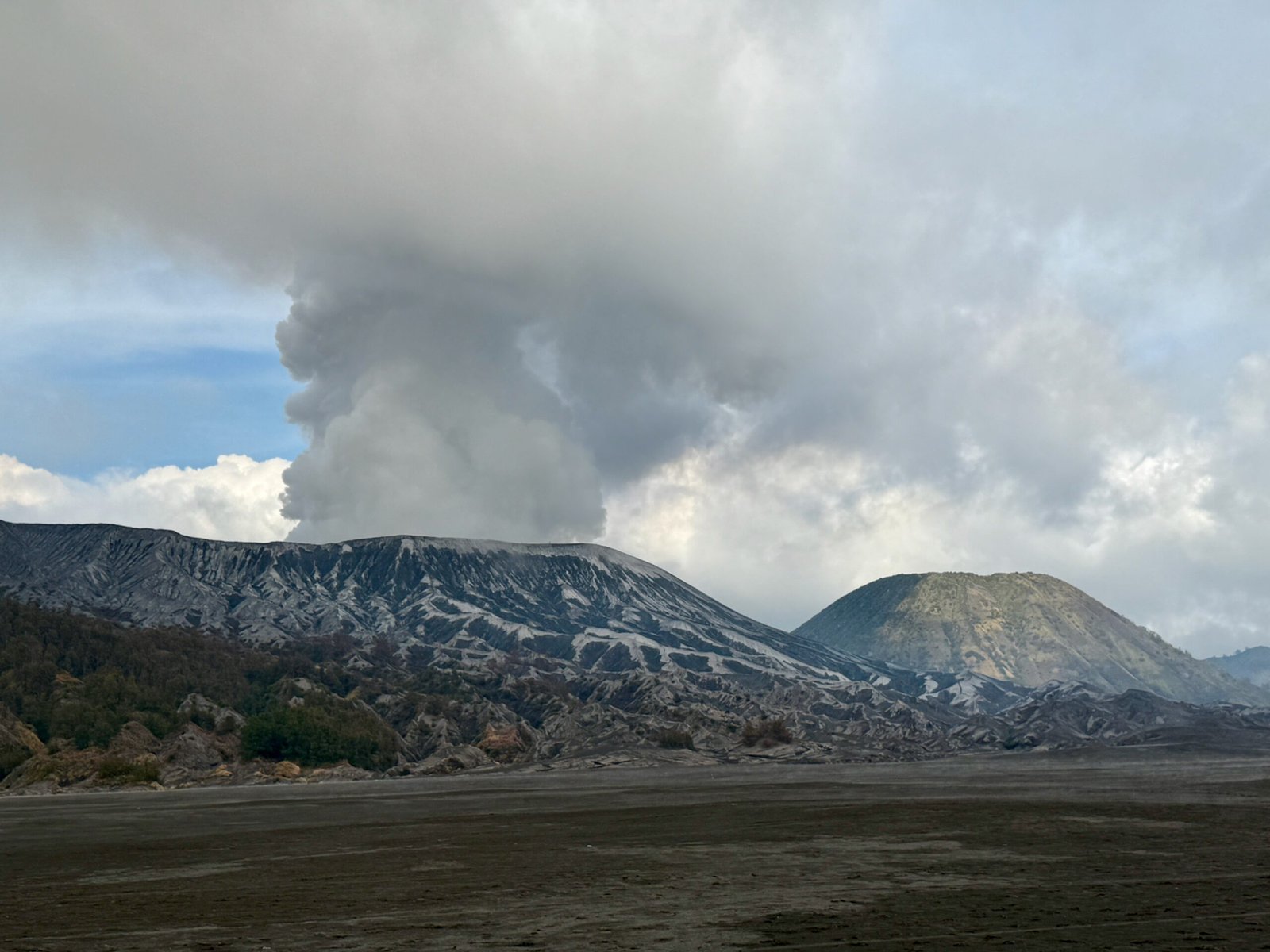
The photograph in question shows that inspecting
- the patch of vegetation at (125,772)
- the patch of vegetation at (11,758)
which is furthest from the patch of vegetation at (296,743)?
the patch of vegetation at (11,758)

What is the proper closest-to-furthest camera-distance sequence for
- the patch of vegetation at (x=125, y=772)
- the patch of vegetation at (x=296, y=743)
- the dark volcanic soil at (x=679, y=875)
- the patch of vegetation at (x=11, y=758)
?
1. the dark volcanic soil at (x=679, y=875)
2. the patch of vegetation at (x=125, y=772)
3. the patch of vegetation at (x=11, y=758)
4. the patch of vegetation at (x=296, y=743)

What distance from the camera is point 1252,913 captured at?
2489 centimetres

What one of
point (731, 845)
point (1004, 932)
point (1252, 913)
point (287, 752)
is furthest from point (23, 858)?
point (287, 752)

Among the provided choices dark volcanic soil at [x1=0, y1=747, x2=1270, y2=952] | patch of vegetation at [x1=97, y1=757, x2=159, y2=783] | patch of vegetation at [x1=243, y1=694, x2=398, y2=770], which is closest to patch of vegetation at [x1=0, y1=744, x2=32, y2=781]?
patch of vegetation at [x1=97, y1=757, x2=159, y2=783]

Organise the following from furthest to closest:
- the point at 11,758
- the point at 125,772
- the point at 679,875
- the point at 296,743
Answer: the point at 296,743, the point at 11,758, the point at 125,772, the point at 679,875

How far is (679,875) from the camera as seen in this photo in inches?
1438

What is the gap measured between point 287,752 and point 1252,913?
18899 cm

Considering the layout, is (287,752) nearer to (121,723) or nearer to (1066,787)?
(121,723)

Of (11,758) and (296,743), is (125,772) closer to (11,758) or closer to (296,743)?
(11,758)

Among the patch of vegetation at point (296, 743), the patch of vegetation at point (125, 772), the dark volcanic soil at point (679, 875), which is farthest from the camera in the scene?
the patch of vegetation at point (296, 743)

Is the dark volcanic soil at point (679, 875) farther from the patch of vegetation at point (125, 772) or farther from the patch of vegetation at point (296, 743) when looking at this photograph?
the patch of vegetation at point (296, 743)

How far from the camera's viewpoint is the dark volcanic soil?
82.2 feet

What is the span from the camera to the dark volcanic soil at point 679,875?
25.1m

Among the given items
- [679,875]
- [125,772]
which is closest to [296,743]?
[125,772]
